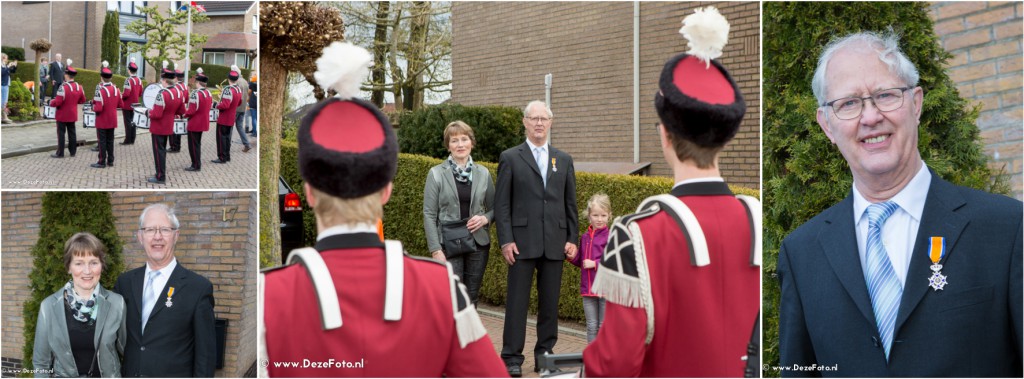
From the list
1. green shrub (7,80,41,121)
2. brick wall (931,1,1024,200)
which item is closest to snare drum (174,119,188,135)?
green shrub (7,80,41,121)

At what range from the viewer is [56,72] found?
24.6 feet

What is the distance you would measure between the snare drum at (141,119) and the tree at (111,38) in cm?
114

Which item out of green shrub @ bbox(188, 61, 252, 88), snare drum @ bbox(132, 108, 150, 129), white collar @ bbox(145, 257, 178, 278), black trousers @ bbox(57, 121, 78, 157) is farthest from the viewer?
snare drum @ bbox(132, 108, 150, 129)

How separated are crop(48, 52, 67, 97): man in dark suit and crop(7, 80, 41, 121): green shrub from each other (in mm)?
251

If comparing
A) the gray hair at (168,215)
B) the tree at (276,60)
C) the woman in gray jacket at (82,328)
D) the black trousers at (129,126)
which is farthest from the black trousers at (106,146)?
the woman in gray jacket at (82,328)

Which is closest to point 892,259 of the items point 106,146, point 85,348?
point 85,348

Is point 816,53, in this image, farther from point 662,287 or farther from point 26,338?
point 26,338

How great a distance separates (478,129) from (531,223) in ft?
21.0

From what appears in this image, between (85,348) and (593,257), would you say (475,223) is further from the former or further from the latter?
(85,348)

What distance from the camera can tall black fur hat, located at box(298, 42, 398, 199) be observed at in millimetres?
2422

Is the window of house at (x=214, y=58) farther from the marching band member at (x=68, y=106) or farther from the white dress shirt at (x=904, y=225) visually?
the white dress shirt at (x=904, y=225)

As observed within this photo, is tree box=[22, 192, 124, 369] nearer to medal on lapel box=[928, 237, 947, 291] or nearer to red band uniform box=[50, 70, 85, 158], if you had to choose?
red band uniform box=[50, 70, 85, 158]

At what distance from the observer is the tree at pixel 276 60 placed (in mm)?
5562

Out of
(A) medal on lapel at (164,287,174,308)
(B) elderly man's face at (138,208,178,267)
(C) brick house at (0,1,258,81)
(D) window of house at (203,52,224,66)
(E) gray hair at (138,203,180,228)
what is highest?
(C) brick house at (0,1,258,81)
